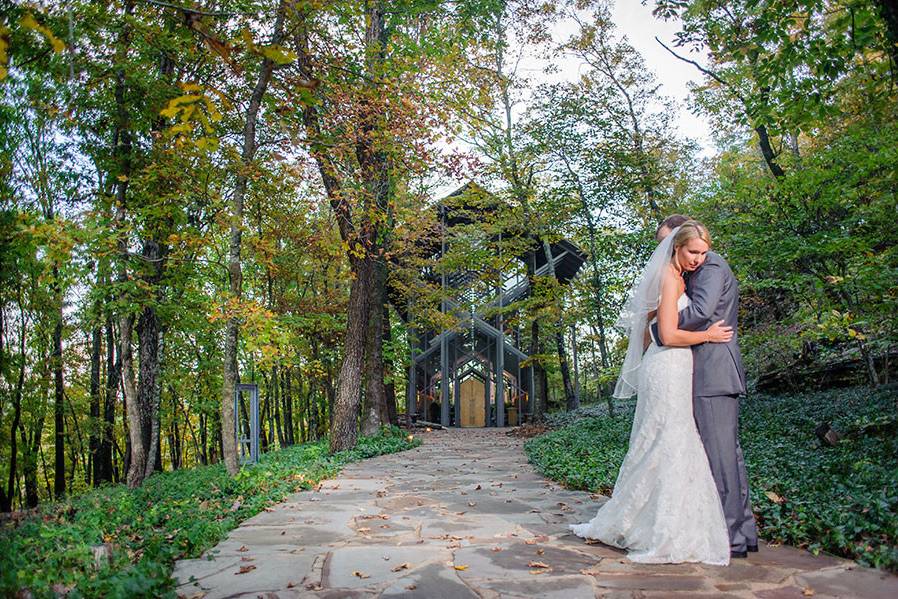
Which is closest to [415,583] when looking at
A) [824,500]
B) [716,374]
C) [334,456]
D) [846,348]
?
[716,374]

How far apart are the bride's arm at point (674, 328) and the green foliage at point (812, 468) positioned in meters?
1.34

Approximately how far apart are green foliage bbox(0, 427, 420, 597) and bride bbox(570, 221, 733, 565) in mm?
2590

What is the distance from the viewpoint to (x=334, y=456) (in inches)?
391

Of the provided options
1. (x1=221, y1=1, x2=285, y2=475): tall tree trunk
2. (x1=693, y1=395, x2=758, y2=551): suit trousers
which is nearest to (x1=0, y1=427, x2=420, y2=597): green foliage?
(x1=221, y1=1, x2=285, y2=475): tall tree trunk

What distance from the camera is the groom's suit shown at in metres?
3.44

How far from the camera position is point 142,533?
4957mm

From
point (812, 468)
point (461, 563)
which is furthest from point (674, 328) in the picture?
point (812, 468)

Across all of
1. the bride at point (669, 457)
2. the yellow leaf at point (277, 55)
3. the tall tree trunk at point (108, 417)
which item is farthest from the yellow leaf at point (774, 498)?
the tall tree trunk at point (108, 417)

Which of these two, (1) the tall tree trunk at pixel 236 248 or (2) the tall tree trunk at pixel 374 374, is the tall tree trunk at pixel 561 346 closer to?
(2) the tall tree trunk at pixel 374 374

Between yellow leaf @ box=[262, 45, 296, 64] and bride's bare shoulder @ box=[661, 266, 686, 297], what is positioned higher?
yellow leaf @ box=[262, 45, 296, 64]

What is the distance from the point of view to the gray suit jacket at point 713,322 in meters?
3.56

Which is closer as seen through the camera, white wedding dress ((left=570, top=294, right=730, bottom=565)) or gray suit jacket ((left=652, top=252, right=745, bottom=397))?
white wedding dress ((left=570, top=294, right=730, bottom=565))

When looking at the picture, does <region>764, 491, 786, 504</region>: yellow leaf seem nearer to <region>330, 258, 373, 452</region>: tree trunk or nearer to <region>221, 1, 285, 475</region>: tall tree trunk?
<region>221, 1, 285, 475</region>: tall tree trunk

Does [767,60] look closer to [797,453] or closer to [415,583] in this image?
[797,453]
